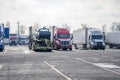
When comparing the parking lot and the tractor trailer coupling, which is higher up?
the tractor trailer coupling

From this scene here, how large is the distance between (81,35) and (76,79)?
5240 cm

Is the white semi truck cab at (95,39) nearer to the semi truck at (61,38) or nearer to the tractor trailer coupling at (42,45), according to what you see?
the semi truck at (61,38)

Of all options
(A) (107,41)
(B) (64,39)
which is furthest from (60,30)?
(A) (107,41)

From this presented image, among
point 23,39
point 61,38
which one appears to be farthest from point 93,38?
point 23,39

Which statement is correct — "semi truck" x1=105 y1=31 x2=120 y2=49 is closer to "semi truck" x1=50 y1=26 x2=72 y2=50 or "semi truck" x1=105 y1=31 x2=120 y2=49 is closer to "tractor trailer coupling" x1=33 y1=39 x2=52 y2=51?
"semi truck" x1=50 y1=26 x2=72 y2=50

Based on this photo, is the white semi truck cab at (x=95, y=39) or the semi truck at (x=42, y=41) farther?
the white semi truck cab at (x=95, y=39)

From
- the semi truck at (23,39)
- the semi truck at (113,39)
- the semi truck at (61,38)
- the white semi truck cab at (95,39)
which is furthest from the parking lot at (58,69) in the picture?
the semi truck at (23,39)

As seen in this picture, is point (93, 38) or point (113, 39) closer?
point (93, 38)

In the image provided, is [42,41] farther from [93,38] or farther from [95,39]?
[95,39]

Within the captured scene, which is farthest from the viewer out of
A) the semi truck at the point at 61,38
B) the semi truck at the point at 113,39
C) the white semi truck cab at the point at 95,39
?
the semi truck at the point at 113,39

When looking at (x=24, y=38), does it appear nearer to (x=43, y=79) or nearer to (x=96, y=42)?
(x=96, y=42)

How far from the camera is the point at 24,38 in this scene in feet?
350

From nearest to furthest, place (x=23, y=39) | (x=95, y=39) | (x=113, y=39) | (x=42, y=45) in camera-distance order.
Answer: (x=42, y=45), (x=95, y=39), (x=113, y=39), (x=23, y=39)

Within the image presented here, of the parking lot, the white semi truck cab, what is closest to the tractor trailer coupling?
the white semi truck cab
